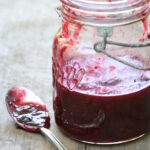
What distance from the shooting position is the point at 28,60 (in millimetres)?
1410

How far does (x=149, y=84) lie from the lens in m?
1.09

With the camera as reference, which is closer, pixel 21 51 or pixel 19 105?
pixel 19 105

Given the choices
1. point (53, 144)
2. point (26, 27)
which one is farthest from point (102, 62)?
point (26, 27)

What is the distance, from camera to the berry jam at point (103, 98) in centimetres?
107

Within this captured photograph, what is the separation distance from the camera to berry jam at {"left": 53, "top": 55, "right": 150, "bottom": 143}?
1068mm

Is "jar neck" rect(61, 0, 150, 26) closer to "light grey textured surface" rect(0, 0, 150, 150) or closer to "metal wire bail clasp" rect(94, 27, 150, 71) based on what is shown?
"metal wire bail clasp" rect(94, 27, 150, 71)

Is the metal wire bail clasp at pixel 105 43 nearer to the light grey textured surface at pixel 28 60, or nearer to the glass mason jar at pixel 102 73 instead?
the glass mason jar at pixel 102 73

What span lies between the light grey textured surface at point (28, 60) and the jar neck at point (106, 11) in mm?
274

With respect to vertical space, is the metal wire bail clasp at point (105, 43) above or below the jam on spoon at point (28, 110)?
above

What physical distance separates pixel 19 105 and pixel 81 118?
0.19 metres

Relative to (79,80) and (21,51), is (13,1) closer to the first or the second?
(21,51)

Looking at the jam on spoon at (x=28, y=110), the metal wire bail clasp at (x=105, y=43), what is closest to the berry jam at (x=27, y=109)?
the jam on spoon at (x=28, y=110)

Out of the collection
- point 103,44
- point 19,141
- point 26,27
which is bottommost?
point 19,141

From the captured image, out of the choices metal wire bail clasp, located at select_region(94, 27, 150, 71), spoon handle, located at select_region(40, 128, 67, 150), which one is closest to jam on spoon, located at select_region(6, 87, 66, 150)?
spoon handle, located at select_region(40, 128, 67, 150)
